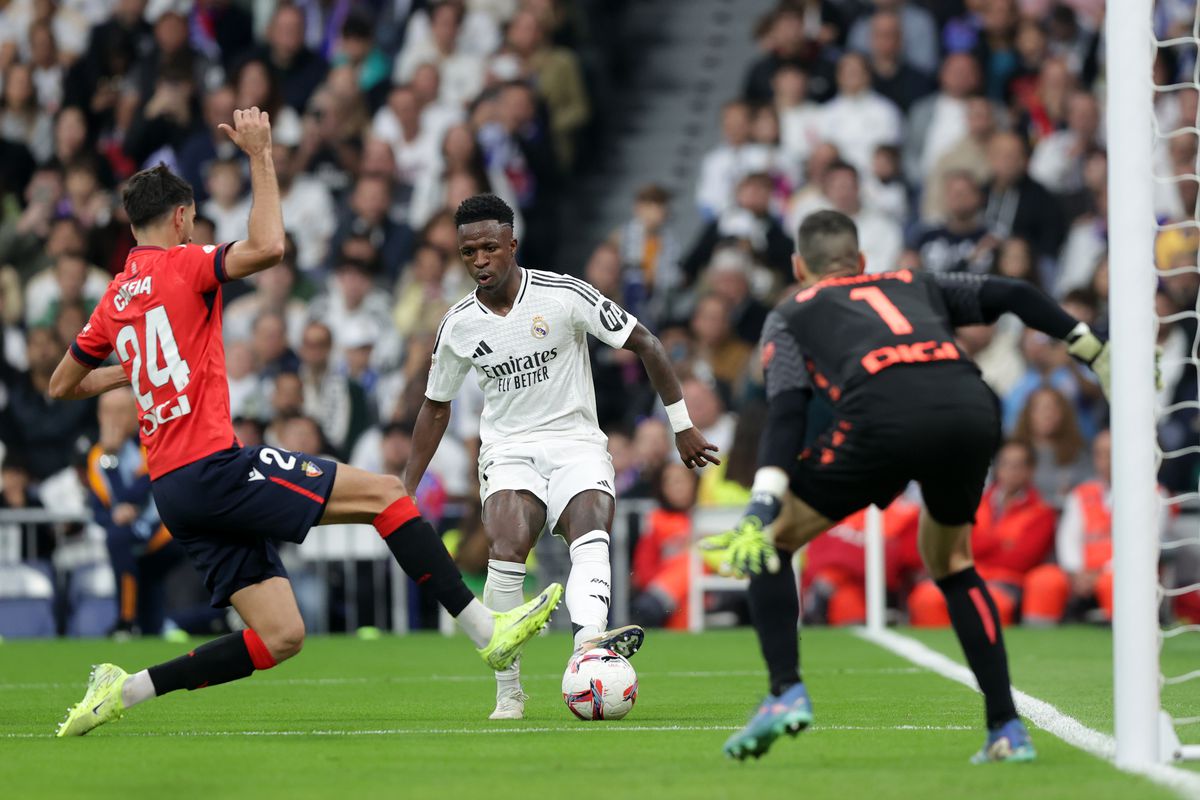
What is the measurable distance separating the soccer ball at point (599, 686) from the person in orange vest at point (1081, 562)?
23.4ft

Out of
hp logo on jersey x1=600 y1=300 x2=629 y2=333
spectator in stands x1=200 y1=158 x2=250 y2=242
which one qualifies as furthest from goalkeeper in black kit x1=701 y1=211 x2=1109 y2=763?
spectator in stands x1=200 y1=158 x2=250 y2=242

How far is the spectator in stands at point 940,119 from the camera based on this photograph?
17391 mm

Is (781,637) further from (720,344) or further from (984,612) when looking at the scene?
(720,344)

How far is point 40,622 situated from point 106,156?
21.3 ft

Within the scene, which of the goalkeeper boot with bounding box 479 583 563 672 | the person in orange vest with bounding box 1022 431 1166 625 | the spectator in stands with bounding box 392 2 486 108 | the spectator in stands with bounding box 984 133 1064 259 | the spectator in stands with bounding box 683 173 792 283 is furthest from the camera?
the spectator in stands with bounding box 392 2 486 108

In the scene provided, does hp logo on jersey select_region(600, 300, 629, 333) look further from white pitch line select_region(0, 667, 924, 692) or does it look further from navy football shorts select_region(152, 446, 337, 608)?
white pitch line select_region(0, 667, 924, 692)

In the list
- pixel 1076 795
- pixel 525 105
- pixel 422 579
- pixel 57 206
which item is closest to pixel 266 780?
pixel 422 579

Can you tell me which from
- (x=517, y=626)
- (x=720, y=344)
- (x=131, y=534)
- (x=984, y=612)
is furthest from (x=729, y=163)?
(x=984, y=612)

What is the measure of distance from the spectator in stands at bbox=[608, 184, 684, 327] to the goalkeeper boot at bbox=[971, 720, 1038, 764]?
443 inches

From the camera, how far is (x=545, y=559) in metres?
15.8

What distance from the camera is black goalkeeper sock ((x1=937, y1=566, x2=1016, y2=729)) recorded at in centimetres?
611

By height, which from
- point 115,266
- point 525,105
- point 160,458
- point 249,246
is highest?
point 525,105

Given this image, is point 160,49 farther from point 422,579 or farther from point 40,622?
point 422,579

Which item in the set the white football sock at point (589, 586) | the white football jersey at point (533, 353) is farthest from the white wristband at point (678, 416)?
the white football sock at point (589, 586)
